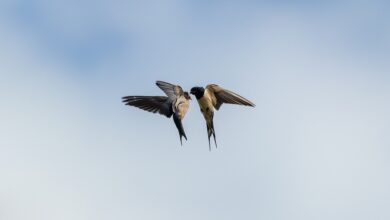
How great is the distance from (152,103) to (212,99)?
60.2 inches

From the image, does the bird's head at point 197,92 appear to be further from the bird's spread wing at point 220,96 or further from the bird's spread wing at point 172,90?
the bird's spread wing at point 172,90

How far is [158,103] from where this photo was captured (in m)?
23.3

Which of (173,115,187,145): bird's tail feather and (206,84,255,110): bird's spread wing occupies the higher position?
(206,84,255,110): bird's spread wing

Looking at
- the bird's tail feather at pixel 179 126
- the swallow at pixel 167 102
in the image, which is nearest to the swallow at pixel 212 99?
the swallow at pixel 167 102

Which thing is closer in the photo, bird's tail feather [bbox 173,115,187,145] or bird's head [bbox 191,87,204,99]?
bird's tail feather [bbox 173,115,187,145]

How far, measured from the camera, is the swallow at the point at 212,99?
2402cm

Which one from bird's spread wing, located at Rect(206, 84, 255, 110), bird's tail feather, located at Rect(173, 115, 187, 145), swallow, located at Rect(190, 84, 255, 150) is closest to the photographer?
bird's tail feather, located at Rect(173, 115, 187, 145)

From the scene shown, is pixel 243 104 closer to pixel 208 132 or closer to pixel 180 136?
pixel 208 132

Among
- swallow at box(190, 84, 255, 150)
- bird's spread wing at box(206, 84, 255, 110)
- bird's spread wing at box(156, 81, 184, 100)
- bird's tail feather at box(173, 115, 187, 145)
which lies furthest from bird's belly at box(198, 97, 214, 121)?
bird's tail feather at box(173, 115, 187, 145)

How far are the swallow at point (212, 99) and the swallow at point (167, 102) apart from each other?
0.64 metres

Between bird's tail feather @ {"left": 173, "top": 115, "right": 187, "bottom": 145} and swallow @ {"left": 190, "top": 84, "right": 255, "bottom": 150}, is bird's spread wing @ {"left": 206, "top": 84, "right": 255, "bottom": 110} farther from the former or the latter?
bird's tail feather @ {"left": 173, "top": 115, "right": 187, "bottom": 145}

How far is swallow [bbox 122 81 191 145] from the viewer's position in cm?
2275

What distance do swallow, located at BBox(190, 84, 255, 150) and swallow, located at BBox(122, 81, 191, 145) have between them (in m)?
0.64

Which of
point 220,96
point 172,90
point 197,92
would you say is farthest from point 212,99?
point 172,90
